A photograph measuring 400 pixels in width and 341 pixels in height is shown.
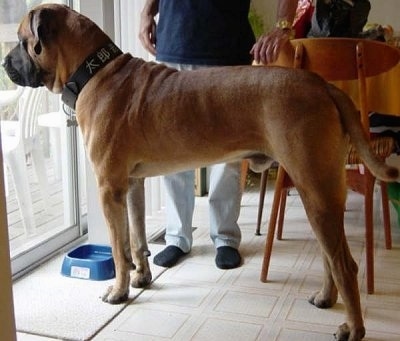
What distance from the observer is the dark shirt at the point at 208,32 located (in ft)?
7.10

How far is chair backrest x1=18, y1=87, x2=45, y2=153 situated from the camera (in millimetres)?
2461

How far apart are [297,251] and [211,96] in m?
1.05

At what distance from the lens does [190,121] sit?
1.77 m

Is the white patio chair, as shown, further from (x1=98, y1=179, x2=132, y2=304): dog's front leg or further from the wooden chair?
the wooden chair

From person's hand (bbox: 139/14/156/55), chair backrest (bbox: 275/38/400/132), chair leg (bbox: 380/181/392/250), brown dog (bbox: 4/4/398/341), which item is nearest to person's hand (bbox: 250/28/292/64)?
chair backrest (bbox: 275/38/400/132)

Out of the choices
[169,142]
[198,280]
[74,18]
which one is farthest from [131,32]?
[198,280]

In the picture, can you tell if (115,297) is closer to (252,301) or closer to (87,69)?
(252,301)

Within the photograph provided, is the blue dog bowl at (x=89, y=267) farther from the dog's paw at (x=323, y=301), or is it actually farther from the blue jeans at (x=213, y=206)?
the dog's paw at (x=323, y=301)

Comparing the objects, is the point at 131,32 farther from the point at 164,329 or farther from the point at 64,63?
the point at 164,329

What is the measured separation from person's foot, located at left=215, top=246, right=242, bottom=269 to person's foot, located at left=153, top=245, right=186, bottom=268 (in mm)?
165

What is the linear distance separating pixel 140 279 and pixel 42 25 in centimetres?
96

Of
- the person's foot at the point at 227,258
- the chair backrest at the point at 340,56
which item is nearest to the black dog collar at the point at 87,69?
the chair backrest at the point at 340,56

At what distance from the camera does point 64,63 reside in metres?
1.89

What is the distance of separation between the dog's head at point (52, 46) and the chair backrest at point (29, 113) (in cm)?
58
